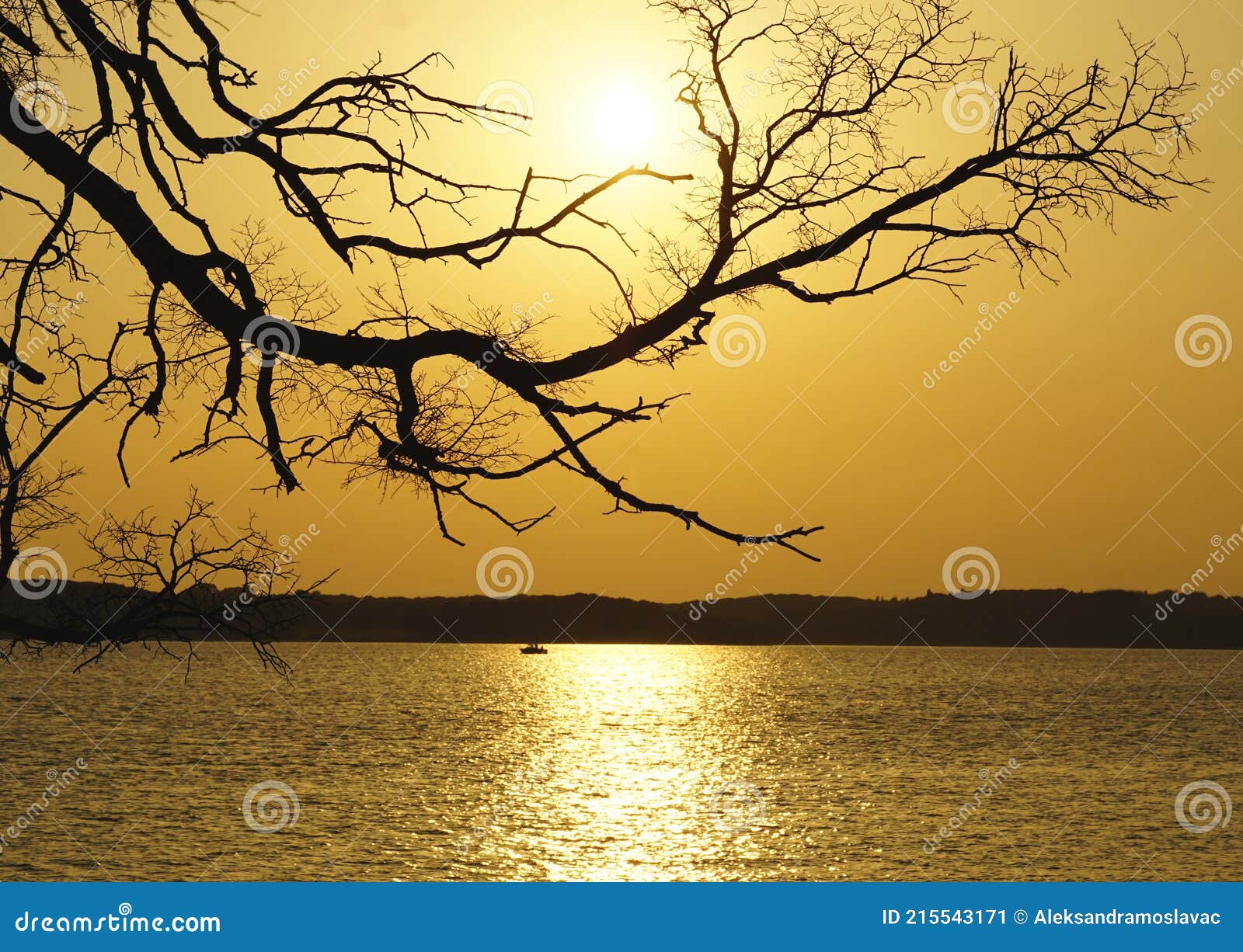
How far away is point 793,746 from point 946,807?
4694cm

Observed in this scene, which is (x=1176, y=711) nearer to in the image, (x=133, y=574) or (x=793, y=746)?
(x=793, y=746)

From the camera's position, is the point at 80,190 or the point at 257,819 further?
the point at 257,819

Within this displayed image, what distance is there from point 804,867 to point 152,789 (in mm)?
43352

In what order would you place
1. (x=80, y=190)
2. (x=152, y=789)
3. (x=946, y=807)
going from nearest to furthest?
(x=80, y=190) < (x=946, y=807) < (x=152, y=789)

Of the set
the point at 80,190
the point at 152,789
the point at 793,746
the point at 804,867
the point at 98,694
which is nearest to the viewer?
the point at 80,190

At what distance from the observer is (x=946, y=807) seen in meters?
72.6

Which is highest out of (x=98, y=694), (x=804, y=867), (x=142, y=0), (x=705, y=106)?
(x=705, y=106)

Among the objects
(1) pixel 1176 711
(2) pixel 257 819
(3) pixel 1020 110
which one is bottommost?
(2) pixel 257 819

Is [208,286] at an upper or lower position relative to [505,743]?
upper

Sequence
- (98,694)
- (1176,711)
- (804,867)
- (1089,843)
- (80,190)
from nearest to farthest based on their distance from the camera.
Answer: (80,190) → (804,867) → (1089,843) → (1176,711) → (98,694)

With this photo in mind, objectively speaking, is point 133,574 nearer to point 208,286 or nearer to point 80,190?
point 208,286

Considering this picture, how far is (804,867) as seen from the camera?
54.0 meters

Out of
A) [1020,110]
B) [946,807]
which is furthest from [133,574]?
[946,807]

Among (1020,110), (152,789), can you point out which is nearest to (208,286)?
(1020,110)
